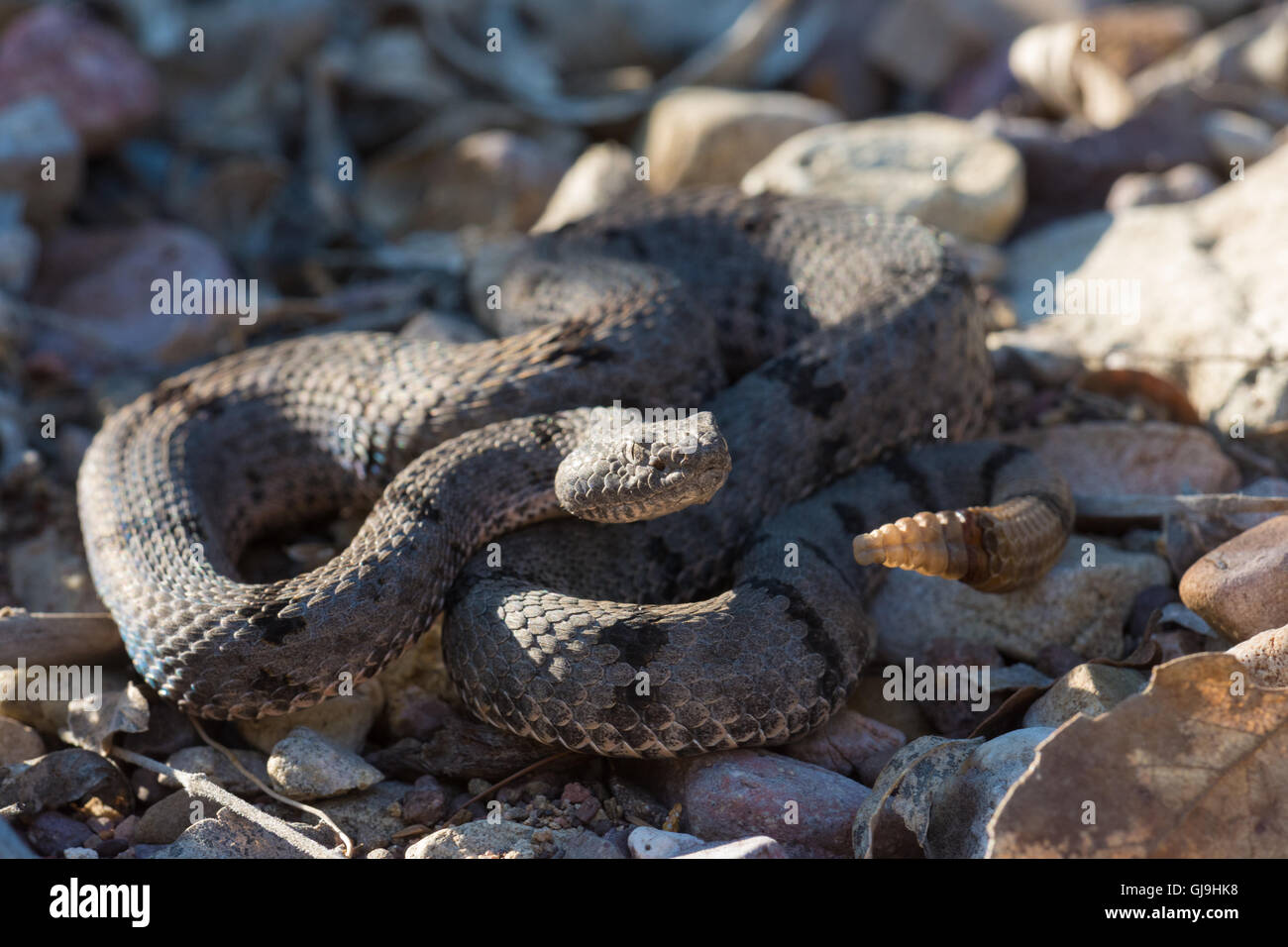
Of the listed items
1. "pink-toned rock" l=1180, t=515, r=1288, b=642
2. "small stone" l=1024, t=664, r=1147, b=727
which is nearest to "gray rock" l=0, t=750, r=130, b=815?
"small stone" l=1024, t=664, r=1147, b=727

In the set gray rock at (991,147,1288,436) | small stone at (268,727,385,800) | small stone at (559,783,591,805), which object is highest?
gray rock at (991,147,1288,436)

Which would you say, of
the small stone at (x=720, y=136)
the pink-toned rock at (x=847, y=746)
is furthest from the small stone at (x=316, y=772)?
the small stone at (x=720, y=136)

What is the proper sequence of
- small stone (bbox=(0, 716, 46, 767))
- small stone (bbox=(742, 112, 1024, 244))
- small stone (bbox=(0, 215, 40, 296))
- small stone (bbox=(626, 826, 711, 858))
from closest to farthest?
small stone (bbox=(626, 826, 711, 858)) < small stone (bbox=(0, 716, 46, 767)) < small stone (bbox=(0, 215, 40, 296)) < small stone (bbox=(742, 112, 1024, 244))

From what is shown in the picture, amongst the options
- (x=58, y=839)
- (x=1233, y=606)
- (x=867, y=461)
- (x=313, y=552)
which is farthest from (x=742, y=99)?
(x=58, y=839)

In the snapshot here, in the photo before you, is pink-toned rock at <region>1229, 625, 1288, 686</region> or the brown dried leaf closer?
the brown dried leaf

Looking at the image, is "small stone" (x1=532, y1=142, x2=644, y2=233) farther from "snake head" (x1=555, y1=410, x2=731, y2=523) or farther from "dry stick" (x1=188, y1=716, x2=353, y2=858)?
"dry stick" (x1=188, y1=716, x2=353, y2=858)

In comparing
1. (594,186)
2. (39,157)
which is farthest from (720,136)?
(39,157)
